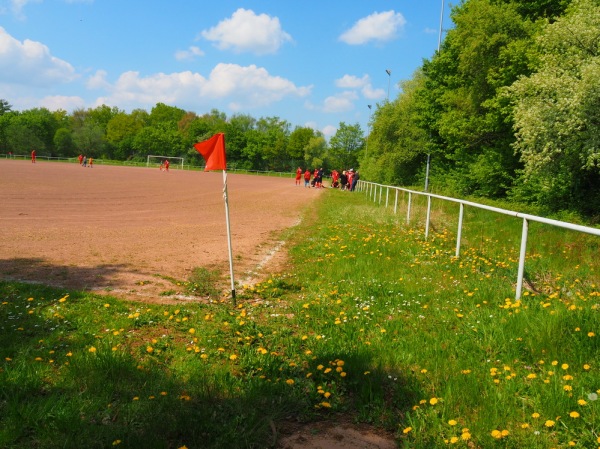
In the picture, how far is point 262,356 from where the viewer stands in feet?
13.7

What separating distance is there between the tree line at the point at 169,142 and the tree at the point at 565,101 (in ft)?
275

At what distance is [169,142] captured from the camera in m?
112

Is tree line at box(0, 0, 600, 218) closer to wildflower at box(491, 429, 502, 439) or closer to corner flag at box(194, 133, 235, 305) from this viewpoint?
corner flag at box(194, 133, 235, 305)

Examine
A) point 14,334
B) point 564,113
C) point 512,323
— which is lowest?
point 14,334

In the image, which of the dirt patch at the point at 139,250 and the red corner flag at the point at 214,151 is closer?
the dirt patch at the point at 139,250

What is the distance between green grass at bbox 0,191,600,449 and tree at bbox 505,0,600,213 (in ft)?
42.8

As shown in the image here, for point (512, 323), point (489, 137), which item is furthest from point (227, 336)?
point (489, 137)

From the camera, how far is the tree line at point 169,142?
4090 inches

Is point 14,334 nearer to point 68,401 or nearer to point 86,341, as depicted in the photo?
point 86,341

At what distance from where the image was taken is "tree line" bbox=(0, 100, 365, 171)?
10388cm

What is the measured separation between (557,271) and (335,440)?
503cm

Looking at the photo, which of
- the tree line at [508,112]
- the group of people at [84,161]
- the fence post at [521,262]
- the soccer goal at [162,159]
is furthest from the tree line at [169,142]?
the fence post at [521,262]

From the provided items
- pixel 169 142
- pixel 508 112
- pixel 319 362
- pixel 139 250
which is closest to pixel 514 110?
pixel 508 112

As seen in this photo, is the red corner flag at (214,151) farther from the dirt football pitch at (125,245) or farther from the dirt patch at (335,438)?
the dirt patch at (335,438)
